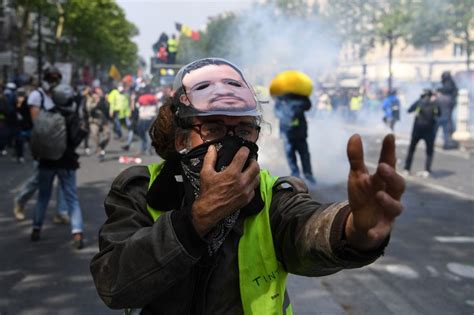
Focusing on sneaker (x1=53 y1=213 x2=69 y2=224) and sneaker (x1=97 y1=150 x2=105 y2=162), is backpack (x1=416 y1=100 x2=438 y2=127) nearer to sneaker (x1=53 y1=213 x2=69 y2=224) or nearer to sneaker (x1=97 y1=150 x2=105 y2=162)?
sneaker (x1=97 y1=150 x2=105 y2=162)

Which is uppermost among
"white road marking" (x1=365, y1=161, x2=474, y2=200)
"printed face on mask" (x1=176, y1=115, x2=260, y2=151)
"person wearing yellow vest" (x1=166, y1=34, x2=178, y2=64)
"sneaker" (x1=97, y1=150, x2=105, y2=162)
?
"person wearing yellow vest" (x1=166, y1=34, x2=178, y2=64)

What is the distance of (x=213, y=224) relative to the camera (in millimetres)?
1547

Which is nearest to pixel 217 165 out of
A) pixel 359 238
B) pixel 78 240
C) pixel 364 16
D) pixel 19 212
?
pixel 359 238

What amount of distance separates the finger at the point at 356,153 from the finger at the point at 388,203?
65mm

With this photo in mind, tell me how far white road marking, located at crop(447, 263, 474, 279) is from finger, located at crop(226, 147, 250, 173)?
4541mm

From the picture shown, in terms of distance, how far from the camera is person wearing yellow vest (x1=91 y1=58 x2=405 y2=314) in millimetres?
1548

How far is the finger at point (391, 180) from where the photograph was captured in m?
1.29

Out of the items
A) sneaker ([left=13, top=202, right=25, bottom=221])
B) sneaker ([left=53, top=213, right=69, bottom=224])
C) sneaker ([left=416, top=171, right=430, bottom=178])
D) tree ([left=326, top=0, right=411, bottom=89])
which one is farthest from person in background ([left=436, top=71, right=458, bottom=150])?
sneaker ([left=13, top=202, right=25, bottom=221])

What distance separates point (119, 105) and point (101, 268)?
1623 cm

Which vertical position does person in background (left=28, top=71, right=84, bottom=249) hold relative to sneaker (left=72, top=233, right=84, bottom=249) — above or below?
above

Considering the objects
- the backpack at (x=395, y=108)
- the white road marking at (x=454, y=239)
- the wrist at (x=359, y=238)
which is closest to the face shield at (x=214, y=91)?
Result: the wrist at (x=359, y=238)

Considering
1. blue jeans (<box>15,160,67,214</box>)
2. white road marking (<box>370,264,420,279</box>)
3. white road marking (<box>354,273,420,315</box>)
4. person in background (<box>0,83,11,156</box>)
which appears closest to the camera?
white road marking (<box>354,273,420,315</box>)

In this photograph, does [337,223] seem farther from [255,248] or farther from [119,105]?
[119,105]

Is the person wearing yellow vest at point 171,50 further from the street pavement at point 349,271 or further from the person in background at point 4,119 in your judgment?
the street pavement at point 349,271
